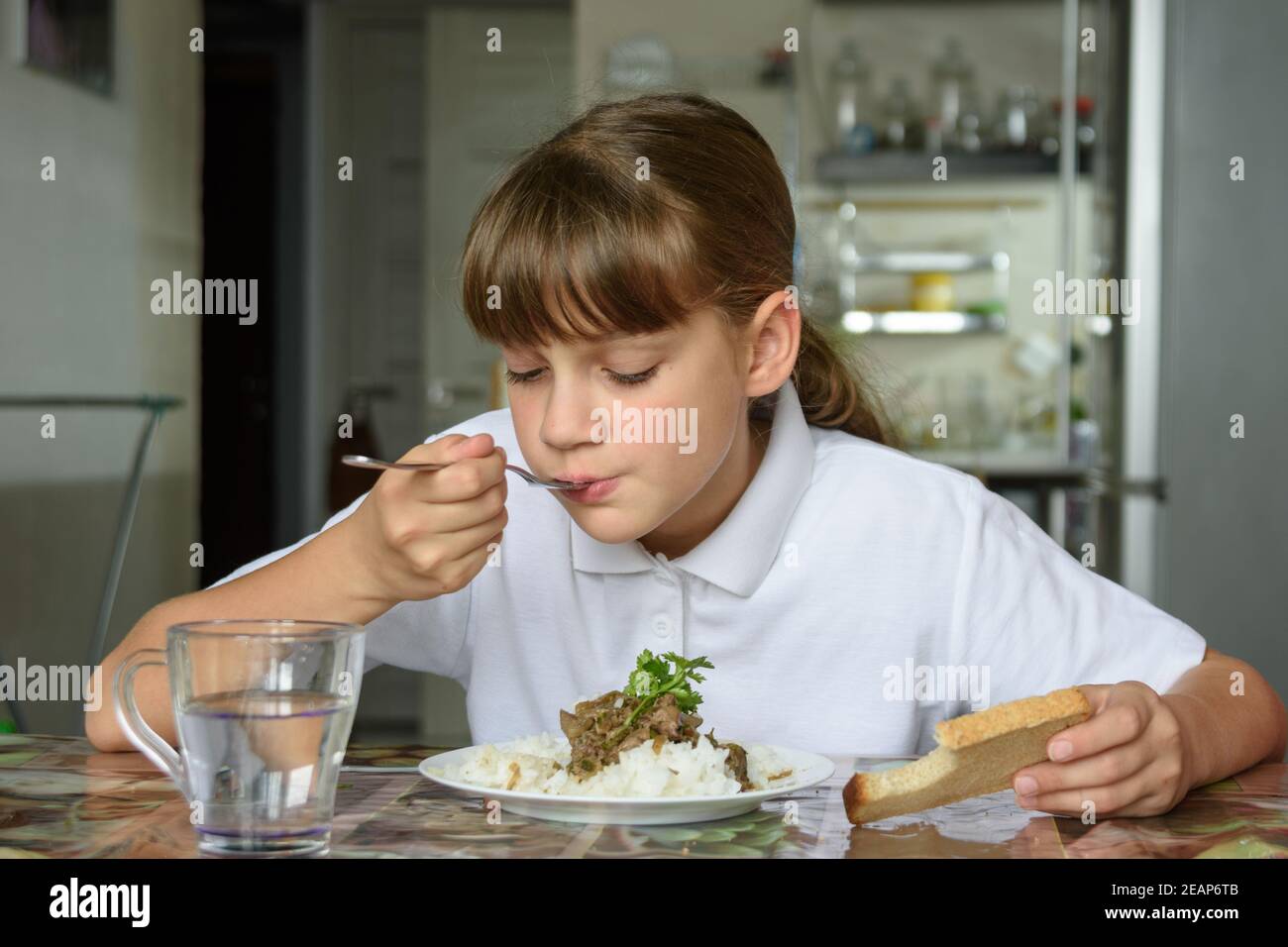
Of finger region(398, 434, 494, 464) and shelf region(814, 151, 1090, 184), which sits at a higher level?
shelf region(814, 151, 1090, 184)

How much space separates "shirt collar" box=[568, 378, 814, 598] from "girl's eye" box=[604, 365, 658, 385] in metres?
0.20

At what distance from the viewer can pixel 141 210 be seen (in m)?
3.82

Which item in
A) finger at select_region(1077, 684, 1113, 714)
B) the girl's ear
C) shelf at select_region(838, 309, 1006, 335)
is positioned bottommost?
finger at select_region(1077, 684, 1113, 714)

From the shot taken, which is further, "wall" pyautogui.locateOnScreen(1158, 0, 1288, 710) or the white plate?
"wall" pyautogui.locateOnScreen(1158, 0, 1288, 710)

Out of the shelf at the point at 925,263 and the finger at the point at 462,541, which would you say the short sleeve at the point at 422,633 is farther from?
the shelf at the point at 925,263

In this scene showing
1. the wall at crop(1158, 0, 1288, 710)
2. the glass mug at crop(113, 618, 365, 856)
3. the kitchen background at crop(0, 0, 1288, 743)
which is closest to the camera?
the glass mug at crop(113, 618, 365, 856)

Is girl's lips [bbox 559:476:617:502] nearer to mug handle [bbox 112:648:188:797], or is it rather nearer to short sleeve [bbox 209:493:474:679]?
short sleeve [bbox 209:493:474:679]

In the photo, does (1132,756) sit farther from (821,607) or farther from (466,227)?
(466,227)

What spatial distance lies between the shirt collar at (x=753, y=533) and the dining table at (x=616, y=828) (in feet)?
1.01

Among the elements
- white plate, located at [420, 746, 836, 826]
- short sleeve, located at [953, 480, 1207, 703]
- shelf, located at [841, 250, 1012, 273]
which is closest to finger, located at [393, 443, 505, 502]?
white plate, located at [420, 746, 836, 826]

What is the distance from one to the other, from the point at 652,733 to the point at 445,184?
4287 millimetres

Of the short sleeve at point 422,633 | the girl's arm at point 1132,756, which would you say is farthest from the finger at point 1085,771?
the short sleeve at point 422,633

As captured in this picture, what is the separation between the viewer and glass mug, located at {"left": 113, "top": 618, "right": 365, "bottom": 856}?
68cm
